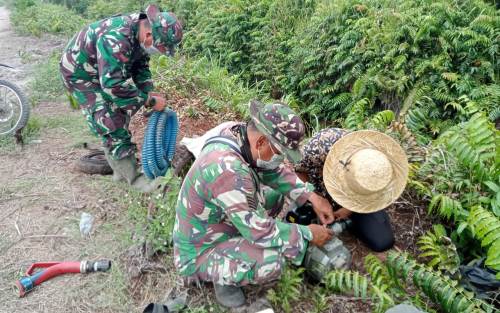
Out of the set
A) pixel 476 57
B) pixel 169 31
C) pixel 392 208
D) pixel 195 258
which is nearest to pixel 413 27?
pixel 476 57

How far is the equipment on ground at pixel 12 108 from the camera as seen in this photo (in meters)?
Answer: 5.68

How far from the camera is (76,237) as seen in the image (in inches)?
157

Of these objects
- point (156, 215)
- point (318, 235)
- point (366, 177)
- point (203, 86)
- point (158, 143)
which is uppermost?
point (366, 177)

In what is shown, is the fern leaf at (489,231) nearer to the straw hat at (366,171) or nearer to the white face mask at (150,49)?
the straw hat at (366,171)

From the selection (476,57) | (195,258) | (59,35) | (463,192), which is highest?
(476,57)

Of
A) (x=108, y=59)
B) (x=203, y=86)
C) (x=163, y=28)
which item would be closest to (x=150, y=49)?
(x=163, y=28)

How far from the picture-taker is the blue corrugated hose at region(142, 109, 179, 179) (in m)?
4.33

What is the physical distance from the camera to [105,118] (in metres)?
4.44

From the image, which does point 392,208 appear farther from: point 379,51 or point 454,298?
point 379,51

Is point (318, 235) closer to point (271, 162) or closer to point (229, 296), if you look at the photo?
point (271, 162)

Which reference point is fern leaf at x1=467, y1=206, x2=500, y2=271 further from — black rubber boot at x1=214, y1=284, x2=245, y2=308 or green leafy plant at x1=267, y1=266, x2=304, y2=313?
black rubber boot at x1=214, y1=284, x2=245, y2=308

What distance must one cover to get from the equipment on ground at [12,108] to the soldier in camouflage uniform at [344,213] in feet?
13.1

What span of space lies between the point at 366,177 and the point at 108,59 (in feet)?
8.82

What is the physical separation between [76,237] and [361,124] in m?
3.35
